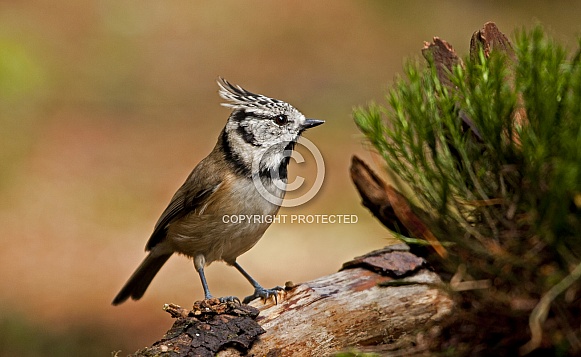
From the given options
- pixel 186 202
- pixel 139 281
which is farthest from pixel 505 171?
pixel 139 281

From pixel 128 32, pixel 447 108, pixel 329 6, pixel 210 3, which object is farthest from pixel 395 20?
pixel 447 108

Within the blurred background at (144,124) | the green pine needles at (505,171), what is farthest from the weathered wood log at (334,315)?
the blurred background at (144,124)

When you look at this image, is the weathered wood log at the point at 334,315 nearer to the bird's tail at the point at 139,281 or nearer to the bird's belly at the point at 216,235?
the bird's belly at the point at 216,235

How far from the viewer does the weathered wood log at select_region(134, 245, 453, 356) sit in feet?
10.7

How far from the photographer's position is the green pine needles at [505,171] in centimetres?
214

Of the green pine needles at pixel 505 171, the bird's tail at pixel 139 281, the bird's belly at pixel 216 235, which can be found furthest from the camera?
the bird's tail at pixel 139 281

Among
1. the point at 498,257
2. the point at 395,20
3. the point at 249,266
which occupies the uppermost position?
the point at 395,20

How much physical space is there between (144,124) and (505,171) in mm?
8785

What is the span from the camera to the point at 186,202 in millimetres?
4945

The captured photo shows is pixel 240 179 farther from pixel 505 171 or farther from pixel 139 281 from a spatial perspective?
pixel 505 171

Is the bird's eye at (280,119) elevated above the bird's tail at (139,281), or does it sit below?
above

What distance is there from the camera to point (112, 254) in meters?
7.61

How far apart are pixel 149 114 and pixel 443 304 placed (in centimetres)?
802

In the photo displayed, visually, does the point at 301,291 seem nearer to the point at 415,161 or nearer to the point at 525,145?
the point at 415,161
